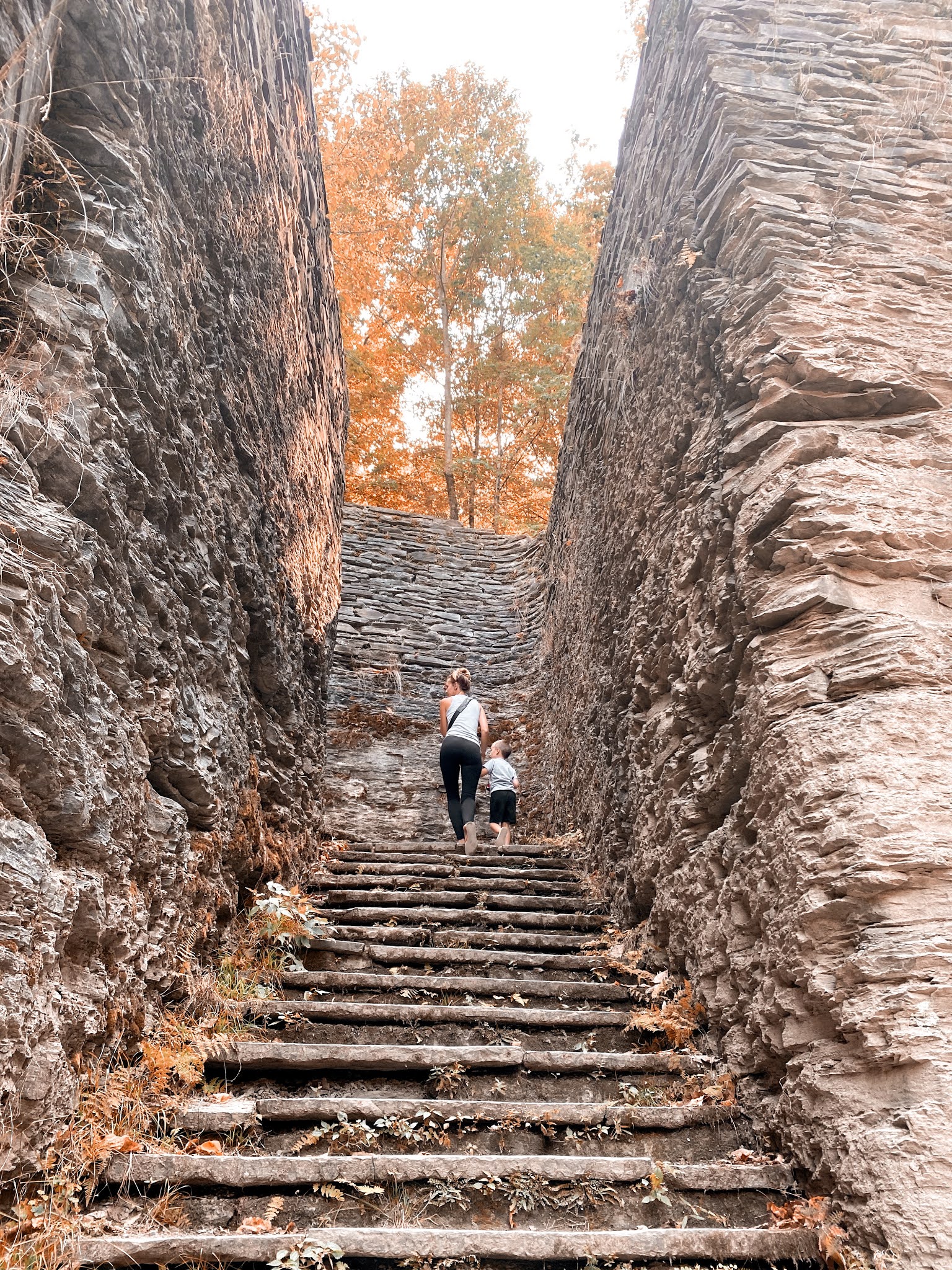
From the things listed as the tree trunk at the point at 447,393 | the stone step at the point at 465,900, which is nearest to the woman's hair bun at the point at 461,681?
the stone step at the point at 465,900

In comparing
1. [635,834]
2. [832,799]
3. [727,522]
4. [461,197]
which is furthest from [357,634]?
[461,197]

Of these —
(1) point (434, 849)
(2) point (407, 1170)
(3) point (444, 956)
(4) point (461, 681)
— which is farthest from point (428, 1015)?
(4) point (461, 681)

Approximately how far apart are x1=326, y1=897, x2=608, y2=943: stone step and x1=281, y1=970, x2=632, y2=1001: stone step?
2.30ft

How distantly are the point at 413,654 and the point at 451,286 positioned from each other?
1128cm

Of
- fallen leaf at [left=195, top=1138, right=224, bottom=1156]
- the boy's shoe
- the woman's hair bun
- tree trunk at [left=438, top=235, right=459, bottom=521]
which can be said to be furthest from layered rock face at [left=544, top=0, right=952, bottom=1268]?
tree trunk at [left=438, top=235, right=459, bottom=521]

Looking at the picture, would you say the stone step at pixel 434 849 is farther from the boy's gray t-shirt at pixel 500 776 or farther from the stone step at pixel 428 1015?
the stone step at pixel 428 1015

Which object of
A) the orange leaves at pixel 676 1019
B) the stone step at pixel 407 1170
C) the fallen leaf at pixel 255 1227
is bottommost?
the fallen leaf at pixel 255 1227

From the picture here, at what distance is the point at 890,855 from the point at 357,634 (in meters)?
7.88

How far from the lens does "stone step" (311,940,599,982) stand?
3930 mm

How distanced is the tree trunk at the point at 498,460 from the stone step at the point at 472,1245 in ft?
49.8

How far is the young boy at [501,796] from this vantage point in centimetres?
671

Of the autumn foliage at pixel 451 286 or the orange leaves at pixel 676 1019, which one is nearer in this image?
the orange leaves at pixel 676 1019

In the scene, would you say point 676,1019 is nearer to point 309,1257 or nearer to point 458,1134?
point 458,1134

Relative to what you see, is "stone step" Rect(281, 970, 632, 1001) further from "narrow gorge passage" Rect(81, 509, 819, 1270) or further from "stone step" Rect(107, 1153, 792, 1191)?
"stone step" Rect(107, 1153, 792, 1191)
